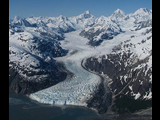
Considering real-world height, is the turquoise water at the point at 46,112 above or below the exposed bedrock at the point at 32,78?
below

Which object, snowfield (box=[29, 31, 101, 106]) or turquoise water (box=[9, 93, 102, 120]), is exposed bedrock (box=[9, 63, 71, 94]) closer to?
snowfield (box=[29, 31, 101, 106])

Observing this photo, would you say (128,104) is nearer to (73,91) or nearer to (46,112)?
(73,91)

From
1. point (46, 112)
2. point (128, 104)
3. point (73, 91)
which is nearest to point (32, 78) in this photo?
point (73, 91)

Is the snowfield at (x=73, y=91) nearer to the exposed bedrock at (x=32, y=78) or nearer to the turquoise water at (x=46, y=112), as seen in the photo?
the turquoise water at (x=46, y=112)

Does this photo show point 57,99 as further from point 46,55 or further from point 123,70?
point 46,55

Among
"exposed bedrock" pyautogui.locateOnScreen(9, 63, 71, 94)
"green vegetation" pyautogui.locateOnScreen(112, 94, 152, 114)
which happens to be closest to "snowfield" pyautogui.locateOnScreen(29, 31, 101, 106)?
"exposed bedrock" pyautogui.locateOnScreen(9, 63, 71, 94)

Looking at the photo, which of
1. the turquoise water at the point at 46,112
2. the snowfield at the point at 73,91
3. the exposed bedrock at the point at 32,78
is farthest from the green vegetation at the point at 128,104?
the exposed bedrock at the point at 32,78

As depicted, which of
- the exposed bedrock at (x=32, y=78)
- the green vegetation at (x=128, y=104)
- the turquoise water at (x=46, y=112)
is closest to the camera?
the turquoise water at (x=46, y=112)

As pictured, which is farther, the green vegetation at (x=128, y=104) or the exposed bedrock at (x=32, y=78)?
the exposed bedrock at (x=32, y=78)
